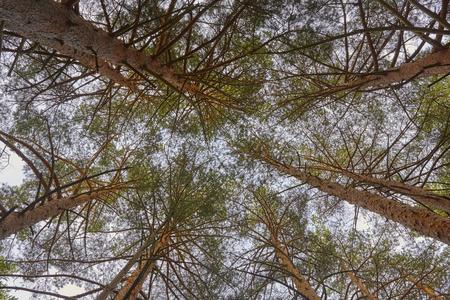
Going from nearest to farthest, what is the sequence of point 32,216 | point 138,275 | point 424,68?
point 138,275 < point 424,68 < point 32,216

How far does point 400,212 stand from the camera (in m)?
3.02

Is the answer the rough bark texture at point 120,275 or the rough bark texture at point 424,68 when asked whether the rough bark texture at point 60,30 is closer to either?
the rough bark texture at point 120,275

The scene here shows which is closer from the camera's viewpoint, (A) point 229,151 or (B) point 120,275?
(B) point 120,275

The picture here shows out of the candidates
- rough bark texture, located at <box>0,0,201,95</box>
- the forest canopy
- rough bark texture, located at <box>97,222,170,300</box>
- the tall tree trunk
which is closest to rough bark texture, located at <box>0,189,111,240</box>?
the forest canopy

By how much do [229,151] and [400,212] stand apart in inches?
131

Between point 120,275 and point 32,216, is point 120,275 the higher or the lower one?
the lower one

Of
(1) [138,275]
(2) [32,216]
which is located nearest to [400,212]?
(1) [138,275]

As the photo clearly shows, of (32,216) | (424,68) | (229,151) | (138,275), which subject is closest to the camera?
(138,275)

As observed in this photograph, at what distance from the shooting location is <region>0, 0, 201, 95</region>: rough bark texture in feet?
5.75

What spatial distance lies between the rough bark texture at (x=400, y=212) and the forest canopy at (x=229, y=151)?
22 mm

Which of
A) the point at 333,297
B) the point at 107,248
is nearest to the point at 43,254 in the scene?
the point at 107,248

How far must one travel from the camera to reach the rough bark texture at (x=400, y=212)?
2439mm

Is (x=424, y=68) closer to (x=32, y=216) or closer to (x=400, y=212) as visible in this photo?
(x=400, y=212)

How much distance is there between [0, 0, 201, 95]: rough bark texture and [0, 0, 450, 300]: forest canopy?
39 mm
